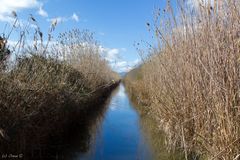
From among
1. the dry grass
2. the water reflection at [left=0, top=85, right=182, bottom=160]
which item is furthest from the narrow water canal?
the dry grass

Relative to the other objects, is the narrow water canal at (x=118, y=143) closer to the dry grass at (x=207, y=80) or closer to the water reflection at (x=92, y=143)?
the water reflection at (x=92, y=143)

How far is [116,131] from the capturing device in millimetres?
7273

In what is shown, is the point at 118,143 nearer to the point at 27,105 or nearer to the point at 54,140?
the point at 54,140

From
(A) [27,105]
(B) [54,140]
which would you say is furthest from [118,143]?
(A) [27,105]

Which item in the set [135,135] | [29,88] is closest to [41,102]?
[29,88]

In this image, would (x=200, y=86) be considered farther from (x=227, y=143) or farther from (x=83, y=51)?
(x=83, y=51)

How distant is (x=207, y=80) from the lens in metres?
3.65

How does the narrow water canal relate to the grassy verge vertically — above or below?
below

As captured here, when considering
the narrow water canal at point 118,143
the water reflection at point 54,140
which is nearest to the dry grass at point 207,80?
the narrow water canal at point 118,143

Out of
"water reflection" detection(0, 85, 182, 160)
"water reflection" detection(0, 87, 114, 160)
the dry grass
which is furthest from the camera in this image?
"water reflection" detection(0, 85, 182, 160)

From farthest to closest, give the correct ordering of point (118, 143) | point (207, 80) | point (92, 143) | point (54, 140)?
point (118, 143), point (92, 143), point (54, 140), point (207, 80)

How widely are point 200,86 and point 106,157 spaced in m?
1.97

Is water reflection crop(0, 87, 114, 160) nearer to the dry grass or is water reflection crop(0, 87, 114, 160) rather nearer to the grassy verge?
the grassy verge

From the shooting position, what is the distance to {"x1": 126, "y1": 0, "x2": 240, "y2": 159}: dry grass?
2936 mm
